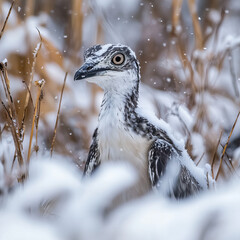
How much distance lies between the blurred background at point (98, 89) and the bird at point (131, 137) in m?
0.23

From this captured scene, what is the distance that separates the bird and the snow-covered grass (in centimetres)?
7

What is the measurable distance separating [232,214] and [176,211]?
0.10m

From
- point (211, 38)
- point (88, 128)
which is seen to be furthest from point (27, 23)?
point (211, 38)

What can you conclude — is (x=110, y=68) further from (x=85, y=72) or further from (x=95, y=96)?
(x=95, y=96)

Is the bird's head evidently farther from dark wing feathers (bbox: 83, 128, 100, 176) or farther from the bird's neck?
dark wing feathers (bbox: 83, 128, 100, 176)

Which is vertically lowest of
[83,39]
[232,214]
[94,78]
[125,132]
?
[232,214]

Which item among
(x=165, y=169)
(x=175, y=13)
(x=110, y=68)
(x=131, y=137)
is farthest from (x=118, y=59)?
(x=175, y=13)

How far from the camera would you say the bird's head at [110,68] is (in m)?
1.32

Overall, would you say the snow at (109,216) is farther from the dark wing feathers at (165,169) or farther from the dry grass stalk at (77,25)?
the dry grass stalk at (77,25)

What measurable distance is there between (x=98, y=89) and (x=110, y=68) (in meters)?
0.74

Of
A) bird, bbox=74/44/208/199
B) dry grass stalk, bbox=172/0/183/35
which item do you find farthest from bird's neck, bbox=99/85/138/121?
dry grass stalk, bbox=172/0/183/35

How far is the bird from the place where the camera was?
52.3 inches

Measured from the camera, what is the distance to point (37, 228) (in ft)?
2.21

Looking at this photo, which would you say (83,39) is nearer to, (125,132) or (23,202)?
(125,132)
